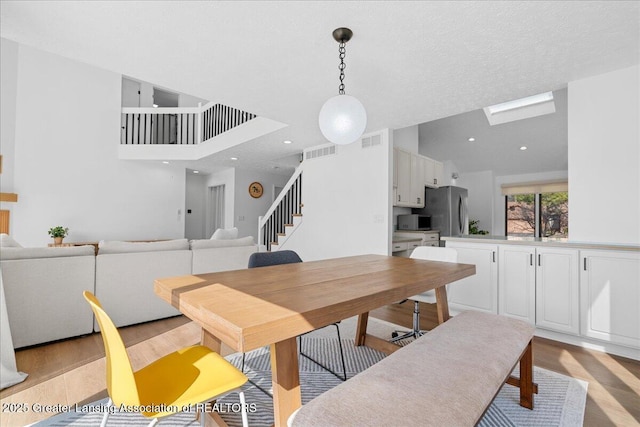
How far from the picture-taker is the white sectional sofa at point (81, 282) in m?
2.45

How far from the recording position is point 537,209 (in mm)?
7160

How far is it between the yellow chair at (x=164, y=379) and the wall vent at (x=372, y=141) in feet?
12.0

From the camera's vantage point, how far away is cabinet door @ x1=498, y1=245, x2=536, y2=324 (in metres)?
2.85

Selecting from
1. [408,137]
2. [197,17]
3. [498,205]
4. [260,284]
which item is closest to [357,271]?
[260,284]

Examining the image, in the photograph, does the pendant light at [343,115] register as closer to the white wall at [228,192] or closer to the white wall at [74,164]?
the white wall at [228,192]

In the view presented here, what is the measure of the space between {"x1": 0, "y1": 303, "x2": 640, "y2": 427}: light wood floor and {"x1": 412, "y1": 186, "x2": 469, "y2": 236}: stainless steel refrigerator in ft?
8.52

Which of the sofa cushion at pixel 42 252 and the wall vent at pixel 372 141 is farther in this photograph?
the wall vent at pixel 372 141

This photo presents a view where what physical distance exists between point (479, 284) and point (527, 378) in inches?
62.1

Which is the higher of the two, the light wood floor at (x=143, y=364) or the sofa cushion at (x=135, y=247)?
the sofa cushion at (x=135, y=247)

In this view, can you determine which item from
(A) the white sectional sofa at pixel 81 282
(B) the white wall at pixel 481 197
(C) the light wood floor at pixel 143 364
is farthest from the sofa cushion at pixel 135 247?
(B) the white wall at pixel 481 197

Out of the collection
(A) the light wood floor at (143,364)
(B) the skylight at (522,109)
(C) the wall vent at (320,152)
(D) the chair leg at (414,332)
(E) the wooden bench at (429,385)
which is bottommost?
(A) the light wood floor at (143,364)

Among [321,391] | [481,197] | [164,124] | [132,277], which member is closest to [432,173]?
[481,197]

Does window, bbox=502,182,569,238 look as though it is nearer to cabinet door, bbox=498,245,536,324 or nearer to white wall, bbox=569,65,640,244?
white wall, bbox=569,65,640,244

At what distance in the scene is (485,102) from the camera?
129 inches
